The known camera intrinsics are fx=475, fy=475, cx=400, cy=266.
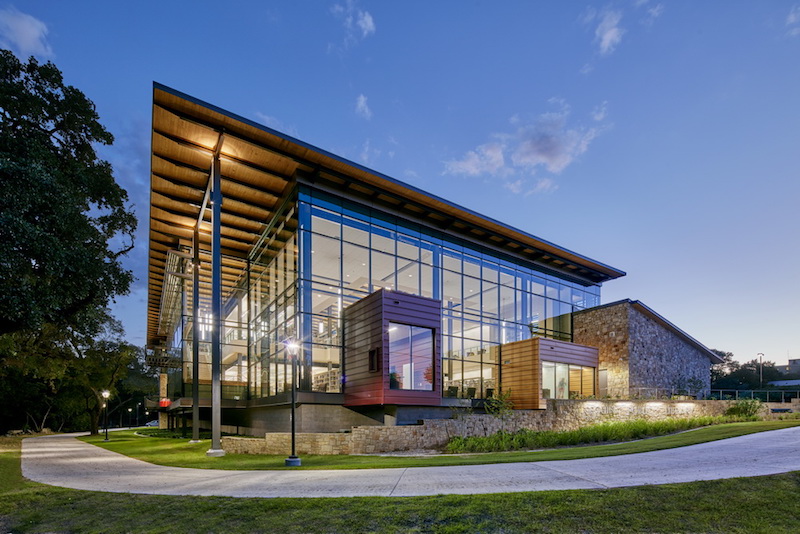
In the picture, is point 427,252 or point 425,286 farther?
point 427,252

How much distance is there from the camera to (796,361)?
8512 centimetres

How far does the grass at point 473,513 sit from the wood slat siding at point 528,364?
16.3 m

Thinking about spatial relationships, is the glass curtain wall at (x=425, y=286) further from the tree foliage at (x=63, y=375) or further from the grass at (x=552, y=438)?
the tree foliage at (x=63, y=375)

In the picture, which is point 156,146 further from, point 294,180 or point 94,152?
point 294,180

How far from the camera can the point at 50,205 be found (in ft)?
45.2

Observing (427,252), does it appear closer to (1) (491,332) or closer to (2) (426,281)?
(2) (426,281)

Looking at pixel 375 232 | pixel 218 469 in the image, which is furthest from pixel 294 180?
pixel 218 469

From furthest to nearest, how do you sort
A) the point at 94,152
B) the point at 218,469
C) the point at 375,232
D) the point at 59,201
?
the point at 375,232 < the point at 94,152 < the point at 59,201 < the point at 218,469

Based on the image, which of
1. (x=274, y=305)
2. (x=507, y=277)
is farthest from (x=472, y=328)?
(x=274, y=305)

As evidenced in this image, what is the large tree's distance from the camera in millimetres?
12945

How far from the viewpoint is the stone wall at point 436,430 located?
16.5m

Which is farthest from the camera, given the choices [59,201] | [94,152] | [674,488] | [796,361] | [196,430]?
[796,361]

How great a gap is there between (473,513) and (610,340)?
1031 inches

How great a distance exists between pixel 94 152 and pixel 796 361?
109 m
